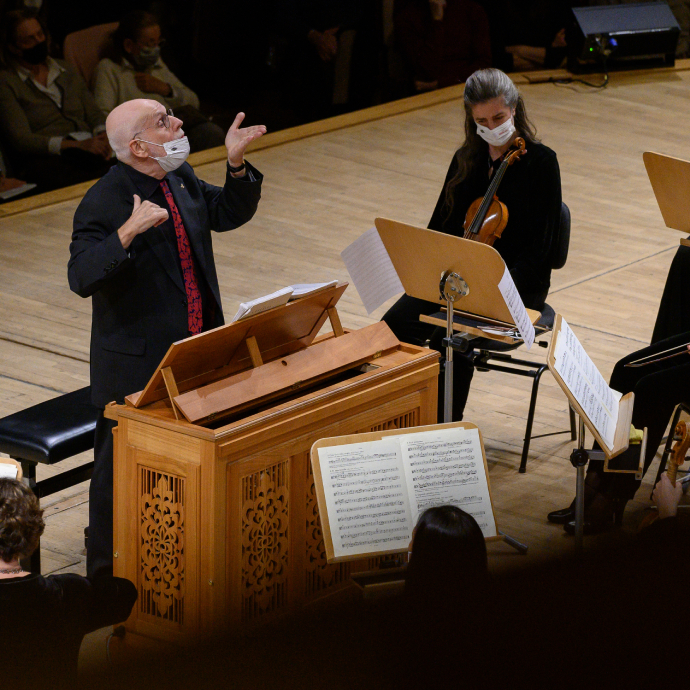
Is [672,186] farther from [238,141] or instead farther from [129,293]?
[129,293]

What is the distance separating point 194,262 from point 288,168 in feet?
14.0

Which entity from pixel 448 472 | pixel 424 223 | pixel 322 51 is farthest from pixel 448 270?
pixel 322 51

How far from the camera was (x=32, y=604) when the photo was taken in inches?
74.1

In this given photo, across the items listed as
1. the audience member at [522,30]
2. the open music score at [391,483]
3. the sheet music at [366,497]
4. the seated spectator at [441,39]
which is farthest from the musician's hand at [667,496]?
the audience member at [522,30]

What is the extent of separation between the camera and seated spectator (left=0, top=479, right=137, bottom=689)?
1804 mm

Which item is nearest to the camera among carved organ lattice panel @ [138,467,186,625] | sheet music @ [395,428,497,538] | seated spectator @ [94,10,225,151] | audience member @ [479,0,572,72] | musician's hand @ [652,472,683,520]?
carved organ lattice panel @ [138,467,186,625]

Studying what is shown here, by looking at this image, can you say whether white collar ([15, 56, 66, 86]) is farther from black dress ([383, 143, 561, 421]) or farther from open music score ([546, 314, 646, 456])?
open music score ([546, 314, 646, 456])

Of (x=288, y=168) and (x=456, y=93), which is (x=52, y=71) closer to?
(x=288, y=168)

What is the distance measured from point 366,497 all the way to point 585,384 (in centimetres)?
68

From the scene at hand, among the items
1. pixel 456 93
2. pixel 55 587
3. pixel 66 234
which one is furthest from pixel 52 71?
pixel 55 587

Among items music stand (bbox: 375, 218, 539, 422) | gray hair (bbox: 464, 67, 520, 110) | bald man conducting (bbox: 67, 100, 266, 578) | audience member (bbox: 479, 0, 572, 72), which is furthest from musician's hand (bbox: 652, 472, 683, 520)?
audience member (bbox: 479, 0, 572, 72)

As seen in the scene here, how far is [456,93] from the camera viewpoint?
876 cm

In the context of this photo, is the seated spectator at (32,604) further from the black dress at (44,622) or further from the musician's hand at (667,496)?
the musician's hand at (667,496)

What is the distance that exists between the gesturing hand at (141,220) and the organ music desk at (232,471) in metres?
0.36
